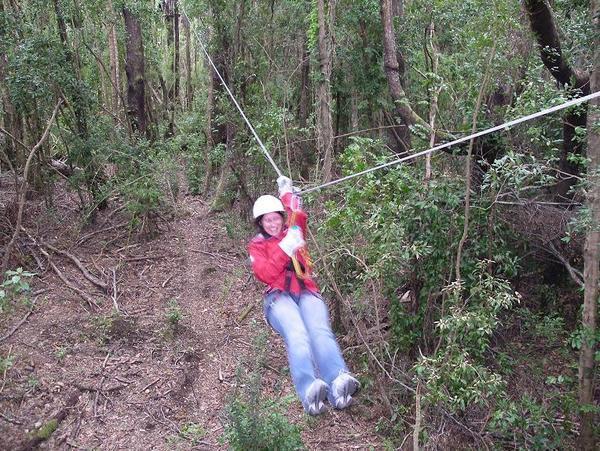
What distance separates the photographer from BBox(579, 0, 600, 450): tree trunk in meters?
3.77

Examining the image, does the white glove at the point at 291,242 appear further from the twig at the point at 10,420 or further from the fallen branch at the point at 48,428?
the twig at the point at 10,420

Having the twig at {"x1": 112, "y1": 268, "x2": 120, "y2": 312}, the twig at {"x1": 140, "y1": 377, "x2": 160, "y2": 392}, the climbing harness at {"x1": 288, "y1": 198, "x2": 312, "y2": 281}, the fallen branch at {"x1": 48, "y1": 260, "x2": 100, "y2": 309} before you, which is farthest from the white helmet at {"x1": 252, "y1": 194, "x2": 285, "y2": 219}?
the fallen branch at {"x1": 48, "y1": 260, "x2": 100, "y2": 309}

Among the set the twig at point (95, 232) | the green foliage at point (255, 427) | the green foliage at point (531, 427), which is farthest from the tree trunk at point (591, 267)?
the twig at point (95, 232)

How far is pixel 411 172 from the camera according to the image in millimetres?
4773

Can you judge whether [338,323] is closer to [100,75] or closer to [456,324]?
[456,324]

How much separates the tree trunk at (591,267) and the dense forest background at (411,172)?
17 millimetres

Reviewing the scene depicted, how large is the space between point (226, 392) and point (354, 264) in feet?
6.33

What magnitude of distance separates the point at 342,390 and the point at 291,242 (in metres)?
0.98

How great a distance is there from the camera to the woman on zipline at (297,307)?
10.5 ft

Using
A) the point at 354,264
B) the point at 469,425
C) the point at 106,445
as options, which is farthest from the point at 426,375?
the point at 106,445

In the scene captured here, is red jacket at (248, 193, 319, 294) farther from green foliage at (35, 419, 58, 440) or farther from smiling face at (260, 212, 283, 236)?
green foliage at (35, 419, 58, 440)

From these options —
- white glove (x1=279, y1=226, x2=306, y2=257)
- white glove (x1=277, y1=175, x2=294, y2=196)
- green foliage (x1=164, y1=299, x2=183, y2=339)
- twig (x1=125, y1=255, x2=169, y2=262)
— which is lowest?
green foliage (x1=164, y1=299, x2=183, y2=339)

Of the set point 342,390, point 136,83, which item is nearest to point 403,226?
point 342,390

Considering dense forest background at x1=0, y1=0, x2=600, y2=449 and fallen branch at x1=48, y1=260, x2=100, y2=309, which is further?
fallen branch at x1=48, y1=260, x2=100, y2=309
